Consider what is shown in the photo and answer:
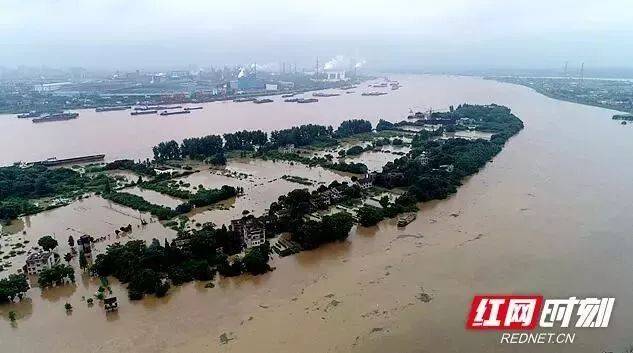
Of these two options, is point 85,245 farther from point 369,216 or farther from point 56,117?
point 56,117

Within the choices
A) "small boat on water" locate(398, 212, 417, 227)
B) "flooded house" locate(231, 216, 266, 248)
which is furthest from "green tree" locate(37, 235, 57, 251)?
"small boat on water" locate(398, 212, 417, 227)

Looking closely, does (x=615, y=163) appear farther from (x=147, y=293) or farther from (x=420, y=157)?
(x=147, y=293)

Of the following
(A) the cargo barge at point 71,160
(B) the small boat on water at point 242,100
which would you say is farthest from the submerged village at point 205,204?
(B) the small boat on water at point 242,100

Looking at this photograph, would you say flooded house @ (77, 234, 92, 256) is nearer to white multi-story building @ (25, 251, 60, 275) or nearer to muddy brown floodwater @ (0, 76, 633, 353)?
white multi-story building @ (25, 251, 60, 275)

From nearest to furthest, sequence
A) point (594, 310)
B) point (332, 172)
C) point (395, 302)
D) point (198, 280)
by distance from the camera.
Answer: point (594, 310)
point (395, 302)
point (198, 280)
point (332, 172)

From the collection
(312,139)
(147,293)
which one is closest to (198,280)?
(147,293)

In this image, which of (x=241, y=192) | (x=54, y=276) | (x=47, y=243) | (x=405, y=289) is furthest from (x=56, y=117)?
(x=405, y=289)
